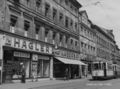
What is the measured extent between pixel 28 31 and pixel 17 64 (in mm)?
4743

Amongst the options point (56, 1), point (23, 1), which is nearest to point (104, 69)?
point (56, 1)

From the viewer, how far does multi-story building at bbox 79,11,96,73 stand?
46188 millimetres

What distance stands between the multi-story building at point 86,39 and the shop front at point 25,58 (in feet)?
53.3

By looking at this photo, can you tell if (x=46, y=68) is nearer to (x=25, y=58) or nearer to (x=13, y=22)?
(x=25, y=58)

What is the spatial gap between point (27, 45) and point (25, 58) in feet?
5.35

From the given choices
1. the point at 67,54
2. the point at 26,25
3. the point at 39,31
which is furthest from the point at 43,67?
the point at 67,54

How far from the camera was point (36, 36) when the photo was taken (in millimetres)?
28719

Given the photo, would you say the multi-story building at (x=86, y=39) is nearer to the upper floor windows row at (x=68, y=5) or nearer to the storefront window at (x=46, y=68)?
the upper floor windows row at (x=68, y=5)

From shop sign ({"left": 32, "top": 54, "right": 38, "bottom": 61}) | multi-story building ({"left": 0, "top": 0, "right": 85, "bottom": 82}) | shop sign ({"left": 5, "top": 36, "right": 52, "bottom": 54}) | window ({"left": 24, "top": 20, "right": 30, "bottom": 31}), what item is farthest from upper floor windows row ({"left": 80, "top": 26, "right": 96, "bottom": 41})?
window ({"left": 24, "top": 20, "right": 30, "bottom": 31})

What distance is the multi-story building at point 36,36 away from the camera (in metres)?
22.8

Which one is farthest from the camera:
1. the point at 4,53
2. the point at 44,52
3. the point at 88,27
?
the point at 88,27

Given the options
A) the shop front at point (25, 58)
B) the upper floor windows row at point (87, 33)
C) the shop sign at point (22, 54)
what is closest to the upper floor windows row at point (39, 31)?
the shop front at point (25, 58)

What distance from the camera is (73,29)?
137ft

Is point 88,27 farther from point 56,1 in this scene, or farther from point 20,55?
point 20,55
